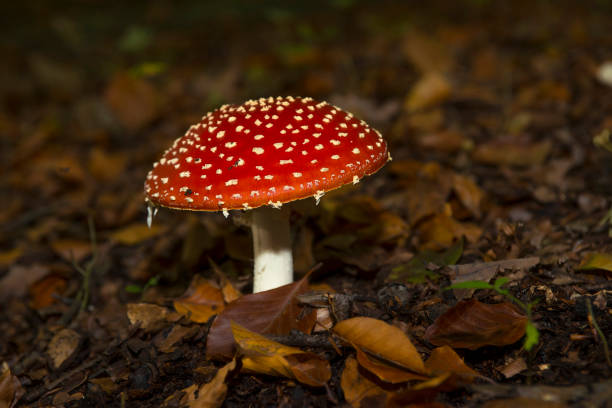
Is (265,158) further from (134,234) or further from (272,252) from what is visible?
(134,234)

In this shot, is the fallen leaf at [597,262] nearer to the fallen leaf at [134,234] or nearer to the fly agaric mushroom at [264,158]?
the fly agaric mushroom at [264,158]

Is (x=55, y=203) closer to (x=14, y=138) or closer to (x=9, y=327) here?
(x=9, y=327)

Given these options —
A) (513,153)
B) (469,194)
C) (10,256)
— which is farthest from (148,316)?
(513,153)

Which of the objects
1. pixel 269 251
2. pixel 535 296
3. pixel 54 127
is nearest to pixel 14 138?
pixel 54 127

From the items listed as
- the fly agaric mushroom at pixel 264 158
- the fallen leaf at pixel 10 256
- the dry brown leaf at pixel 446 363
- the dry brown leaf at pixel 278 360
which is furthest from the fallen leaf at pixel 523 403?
the fallen leaf at pixel 10 256

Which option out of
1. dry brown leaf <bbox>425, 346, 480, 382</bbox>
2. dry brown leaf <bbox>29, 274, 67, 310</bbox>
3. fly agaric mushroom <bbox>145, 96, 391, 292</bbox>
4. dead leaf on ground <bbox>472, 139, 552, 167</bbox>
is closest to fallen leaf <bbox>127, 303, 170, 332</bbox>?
fly agaric mushroom <bbox>145, 96, 391, 292</bbox>

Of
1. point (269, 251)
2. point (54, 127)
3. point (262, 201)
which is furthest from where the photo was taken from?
point (54, 127)

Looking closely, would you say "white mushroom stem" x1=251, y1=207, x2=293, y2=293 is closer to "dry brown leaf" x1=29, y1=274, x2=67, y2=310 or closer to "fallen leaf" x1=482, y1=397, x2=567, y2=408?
"fallen leaf" x1=482, y1=397, x2=567, y2=408
